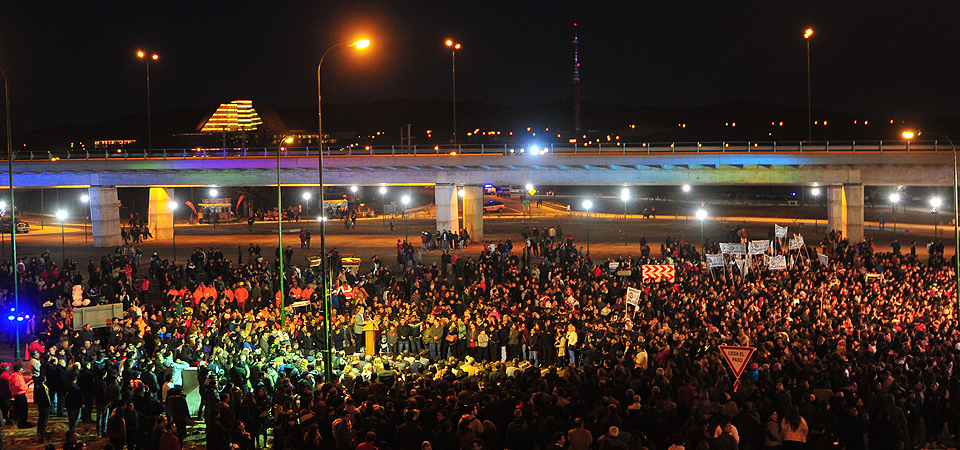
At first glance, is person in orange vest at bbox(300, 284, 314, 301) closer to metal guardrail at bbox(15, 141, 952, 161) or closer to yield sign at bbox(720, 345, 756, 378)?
yield sign at bbox(720, 345, 756, 378)

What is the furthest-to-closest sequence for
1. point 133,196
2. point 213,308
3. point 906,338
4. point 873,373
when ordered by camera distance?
point 133,196 → point 213,308 → point 906,338 → point 873,373

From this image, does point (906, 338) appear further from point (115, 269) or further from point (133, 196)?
point (133, 196)

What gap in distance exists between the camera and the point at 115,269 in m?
28.7

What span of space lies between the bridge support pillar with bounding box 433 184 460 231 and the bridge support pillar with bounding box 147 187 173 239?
16.8 m

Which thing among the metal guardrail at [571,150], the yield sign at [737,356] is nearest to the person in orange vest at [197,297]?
the yield sign at [737,356]

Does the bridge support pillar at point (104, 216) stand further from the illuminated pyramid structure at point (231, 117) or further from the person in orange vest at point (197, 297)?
the illuminated pyramid structure at point (231, 117)

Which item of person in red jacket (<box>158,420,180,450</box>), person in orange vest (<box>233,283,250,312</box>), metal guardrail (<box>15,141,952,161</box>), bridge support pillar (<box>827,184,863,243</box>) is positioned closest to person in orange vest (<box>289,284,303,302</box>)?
person in orange vest (<box>233,283,250,312</box>)

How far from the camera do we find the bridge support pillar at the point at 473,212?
4506 centimetres

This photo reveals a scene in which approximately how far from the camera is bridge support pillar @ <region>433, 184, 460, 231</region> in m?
44.2

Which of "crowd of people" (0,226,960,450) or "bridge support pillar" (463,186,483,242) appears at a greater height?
"bridge support pillar" (463,186,483,242)

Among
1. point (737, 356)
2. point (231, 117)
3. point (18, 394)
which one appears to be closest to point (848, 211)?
point (737, 356)

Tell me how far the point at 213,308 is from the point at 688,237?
31.3 meters

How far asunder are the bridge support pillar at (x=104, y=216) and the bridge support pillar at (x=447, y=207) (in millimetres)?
18496

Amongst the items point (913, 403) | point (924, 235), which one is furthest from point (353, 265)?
point (924, 235)
